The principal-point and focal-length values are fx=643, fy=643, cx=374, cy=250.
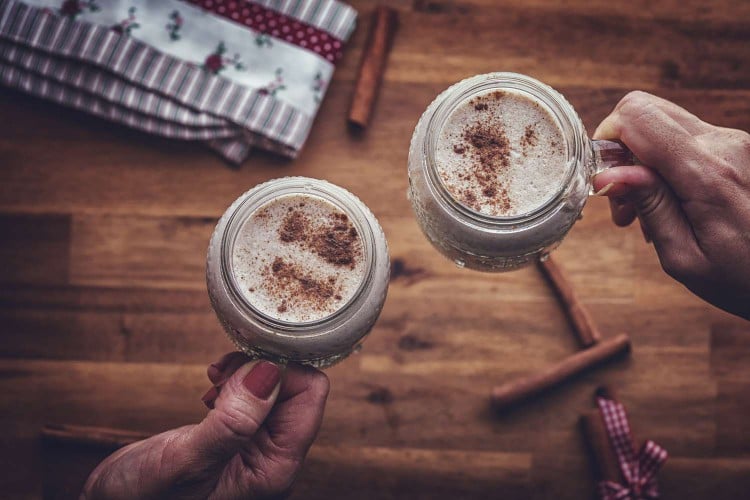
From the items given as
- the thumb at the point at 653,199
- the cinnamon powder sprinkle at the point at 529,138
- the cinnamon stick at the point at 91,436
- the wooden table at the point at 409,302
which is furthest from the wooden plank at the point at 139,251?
the thumb at the point at 653,199

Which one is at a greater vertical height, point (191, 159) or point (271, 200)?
point (271, 200)

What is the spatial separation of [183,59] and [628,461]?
129cm

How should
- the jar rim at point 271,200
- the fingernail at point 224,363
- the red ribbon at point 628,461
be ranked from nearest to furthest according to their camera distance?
the jar rim at point 271,200 → the fingernail at point 224,363 → the red ribbon at point 628,461

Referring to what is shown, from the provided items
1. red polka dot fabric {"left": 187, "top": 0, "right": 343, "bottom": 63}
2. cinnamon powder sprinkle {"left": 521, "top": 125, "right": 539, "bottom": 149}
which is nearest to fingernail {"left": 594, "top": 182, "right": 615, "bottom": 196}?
cinnamon powder sprinkle {"left": 521, "top": 125, "right": 539, "bottom": 149}

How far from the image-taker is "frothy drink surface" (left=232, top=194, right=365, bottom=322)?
945 mm

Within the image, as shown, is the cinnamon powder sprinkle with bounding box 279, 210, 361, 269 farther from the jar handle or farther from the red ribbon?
the red ribbon

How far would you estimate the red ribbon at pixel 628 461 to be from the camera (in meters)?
1.35

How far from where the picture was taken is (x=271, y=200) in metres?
0.97

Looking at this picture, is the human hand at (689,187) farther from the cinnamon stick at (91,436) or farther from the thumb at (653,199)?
the cinnamon stick at (91,436)

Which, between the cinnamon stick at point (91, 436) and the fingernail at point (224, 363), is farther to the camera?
the cinnamon stick at point (91, 436)

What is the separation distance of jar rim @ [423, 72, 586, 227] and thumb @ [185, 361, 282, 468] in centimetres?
38

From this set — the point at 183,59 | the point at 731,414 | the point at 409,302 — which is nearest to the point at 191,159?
the point at 183,59

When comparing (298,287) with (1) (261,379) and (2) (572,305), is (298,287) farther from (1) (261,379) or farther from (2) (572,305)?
(2) (572,305)

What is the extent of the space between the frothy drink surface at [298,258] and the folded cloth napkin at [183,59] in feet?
1.49
